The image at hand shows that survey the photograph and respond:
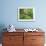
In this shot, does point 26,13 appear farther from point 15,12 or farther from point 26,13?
point 15,12

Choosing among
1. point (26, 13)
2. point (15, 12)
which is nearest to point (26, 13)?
point (26, 13)

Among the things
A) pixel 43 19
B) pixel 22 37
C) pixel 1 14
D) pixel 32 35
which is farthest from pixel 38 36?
pixel 1 14

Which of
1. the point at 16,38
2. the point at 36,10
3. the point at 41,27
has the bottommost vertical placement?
the point at 16,38

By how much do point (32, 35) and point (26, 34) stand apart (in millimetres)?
178

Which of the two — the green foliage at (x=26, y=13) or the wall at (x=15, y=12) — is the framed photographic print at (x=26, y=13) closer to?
the green foliage at (x=26, y=13)

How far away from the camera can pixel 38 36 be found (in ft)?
11.9

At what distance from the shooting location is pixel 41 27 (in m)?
4.12

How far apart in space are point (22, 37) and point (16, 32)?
0.75 feet

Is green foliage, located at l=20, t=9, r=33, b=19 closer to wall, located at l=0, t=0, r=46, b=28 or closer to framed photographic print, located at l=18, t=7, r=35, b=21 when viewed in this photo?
framed photographic print, located at l=18, t=7, r=35, b=21


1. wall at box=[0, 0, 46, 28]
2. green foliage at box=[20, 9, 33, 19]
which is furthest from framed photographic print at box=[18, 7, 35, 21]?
wall at box=[0, 0, 46, 28]

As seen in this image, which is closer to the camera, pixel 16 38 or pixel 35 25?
pixel 16 38

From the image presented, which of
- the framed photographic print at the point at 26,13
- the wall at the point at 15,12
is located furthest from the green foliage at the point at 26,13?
the wall at the point at 15,12

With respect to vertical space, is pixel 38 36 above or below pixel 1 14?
below

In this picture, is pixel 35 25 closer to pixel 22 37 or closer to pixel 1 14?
pixel 22 37
